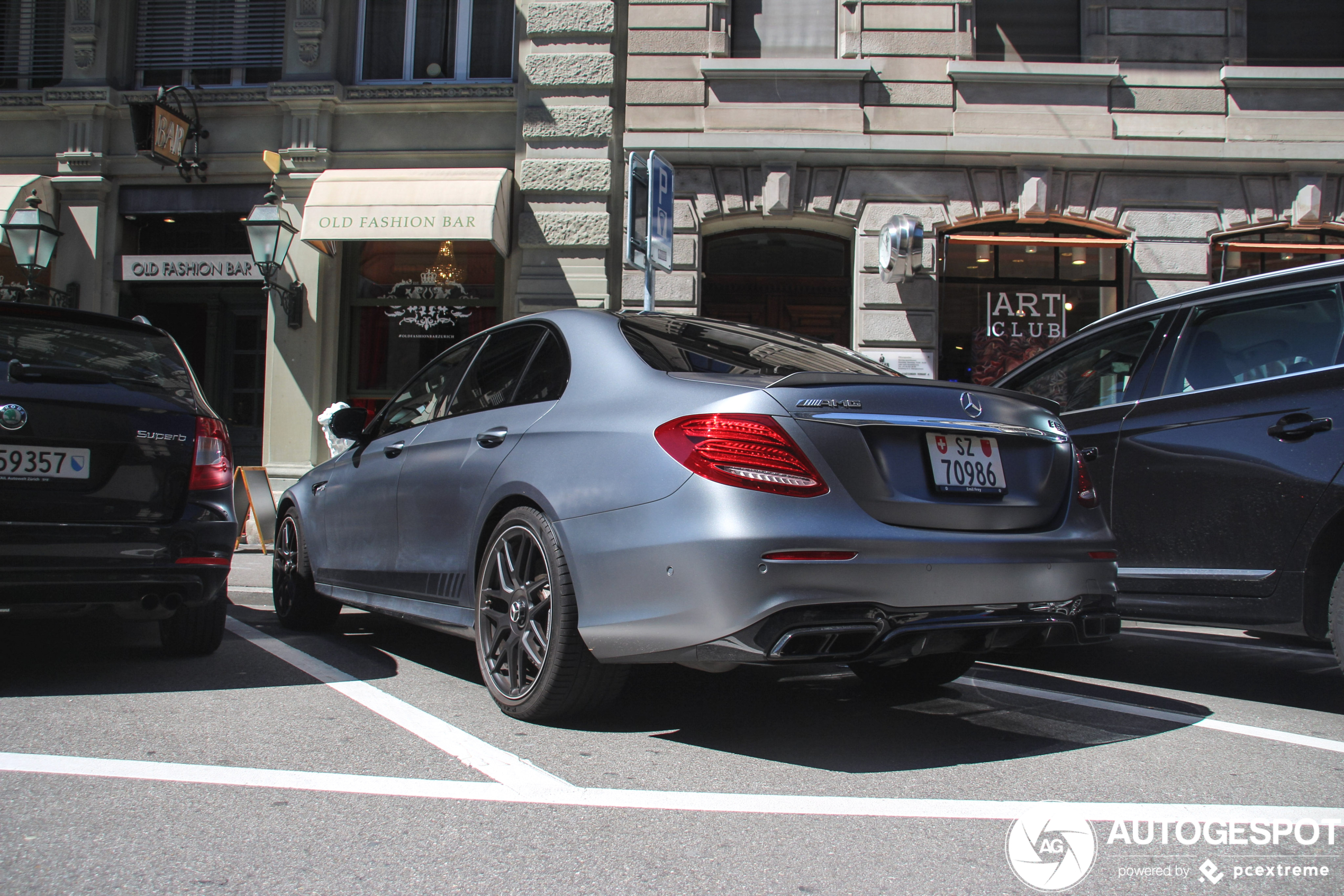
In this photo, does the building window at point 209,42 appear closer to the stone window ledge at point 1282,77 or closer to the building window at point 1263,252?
the stone window ledge at point 1282,77

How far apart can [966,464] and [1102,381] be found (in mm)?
2135

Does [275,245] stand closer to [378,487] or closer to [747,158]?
[747,158]

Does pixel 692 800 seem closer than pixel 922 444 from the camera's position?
Yes

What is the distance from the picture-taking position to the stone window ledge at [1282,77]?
38.1 ft

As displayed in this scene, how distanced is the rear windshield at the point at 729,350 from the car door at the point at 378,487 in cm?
113

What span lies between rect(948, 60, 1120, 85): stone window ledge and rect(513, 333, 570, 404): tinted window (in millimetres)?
9500

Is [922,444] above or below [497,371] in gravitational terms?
below

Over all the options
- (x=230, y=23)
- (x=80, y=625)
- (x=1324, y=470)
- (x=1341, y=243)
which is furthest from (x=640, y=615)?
(x=230, y=23)

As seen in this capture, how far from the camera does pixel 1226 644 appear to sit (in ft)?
19.0

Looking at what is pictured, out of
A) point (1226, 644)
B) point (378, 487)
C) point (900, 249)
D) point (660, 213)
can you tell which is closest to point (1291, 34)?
point (900, 249)

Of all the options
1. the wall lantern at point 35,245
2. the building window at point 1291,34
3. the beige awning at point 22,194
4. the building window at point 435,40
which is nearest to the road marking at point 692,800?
the wall lantern at point 35,245

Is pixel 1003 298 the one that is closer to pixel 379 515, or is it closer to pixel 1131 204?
pixel 1131 204

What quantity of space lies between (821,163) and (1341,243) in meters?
5.85

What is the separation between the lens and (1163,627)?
6402 mm
